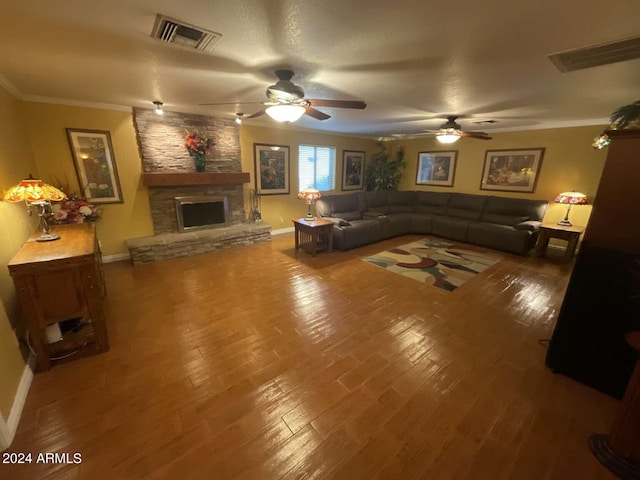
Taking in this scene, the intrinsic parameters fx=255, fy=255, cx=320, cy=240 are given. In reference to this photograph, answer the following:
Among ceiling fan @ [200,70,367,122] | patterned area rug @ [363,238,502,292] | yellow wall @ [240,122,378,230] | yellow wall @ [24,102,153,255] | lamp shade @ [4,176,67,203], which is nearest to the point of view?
lamp shade @ [4,176,67,203]

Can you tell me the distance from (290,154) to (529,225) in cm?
504

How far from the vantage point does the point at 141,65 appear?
7.38 ft

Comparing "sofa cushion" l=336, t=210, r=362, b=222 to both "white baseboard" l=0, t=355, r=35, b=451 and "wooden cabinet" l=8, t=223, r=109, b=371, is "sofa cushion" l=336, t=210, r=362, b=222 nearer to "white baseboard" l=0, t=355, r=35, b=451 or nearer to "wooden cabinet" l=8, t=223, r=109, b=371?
"wooden cabinet" l=8, t=223, r=109, b=371

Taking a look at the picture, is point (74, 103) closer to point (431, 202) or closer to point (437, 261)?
point (437, 261)

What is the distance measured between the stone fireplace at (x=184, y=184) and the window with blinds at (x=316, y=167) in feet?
5.21

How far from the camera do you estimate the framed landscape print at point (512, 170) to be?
17.1 feet

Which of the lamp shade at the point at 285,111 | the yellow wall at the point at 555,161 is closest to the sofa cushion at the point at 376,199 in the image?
the yellow wall at the point at 555,161

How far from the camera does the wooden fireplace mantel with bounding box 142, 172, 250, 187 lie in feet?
13.7

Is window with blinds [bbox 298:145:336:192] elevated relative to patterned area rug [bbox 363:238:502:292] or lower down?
elevated

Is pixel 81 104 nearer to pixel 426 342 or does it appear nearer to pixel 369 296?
pixel 369 296

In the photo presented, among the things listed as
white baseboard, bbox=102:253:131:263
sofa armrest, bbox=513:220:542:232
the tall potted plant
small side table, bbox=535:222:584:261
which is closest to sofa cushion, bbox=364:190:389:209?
the tall potted plant

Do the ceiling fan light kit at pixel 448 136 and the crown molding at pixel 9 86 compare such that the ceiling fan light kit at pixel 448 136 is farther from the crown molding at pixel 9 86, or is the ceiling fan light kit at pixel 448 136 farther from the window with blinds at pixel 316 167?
the crown molding at pixel 9 86

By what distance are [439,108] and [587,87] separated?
4.91ft

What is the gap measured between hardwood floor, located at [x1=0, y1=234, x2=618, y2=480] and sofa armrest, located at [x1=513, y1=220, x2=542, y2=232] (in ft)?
6.82
